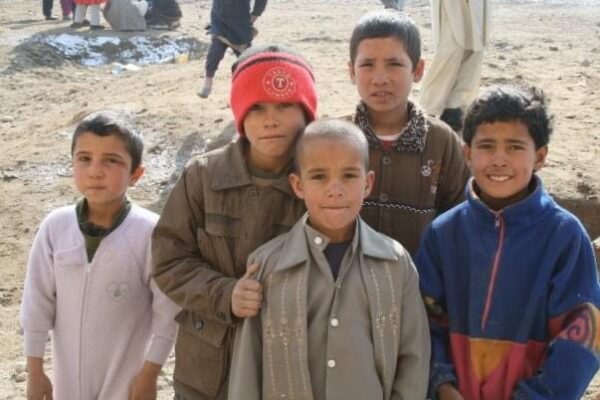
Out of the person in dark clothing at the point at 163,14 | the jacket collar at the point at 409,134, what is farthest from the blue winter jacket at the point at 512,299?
the person in dark clothing at the point at 163,14

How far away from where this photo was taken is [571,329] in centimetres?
208

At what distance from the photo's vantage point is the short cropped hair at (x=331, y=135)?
213 cm

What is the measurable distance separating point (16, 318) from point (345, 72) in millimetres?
5329

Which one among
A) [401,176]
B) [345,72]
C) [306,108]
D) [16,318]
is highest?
[306,108]

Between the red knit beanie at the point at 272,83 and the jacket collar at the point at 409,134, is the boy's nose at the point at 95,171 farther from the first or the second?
the jacket collar at the point at 409,134

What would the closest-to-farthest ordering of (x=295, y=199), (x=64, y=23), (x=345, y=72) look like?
(x=295, y=199) → (x=345, y=72) → (x=64, y=23)

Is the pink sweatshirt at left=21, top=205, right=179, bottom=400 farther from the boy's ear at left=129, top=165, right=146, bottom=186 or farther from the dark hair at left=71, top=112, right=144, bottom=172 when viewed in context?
the dark hair at left=71, top=112, right=144, bottom=172

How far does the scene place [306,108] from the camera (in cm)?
230

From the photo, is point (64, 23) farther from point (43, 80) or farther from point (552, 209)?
point (552, 209)

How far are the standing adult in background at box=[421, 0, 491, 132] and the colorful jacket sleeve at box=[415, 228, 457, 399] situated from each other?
408 cm

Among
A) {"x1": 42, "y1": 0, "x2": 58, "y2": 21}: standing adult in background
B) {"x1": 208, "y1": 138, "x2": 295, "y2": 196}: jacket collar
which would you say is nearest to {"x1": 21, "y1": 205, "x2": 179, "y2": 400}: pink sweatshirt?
{"x1": 208, "y1": 138, "x2": 295, "y2": 196}: jacket collar

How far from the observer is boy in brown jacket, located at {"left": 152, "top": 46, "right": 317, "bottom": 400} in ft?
7.37

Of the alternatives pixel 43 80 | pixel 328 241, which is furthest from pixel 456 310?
pixel 43 80

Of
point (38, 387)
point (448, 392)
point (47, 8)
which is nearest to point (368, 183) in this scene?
point (448, 392)
